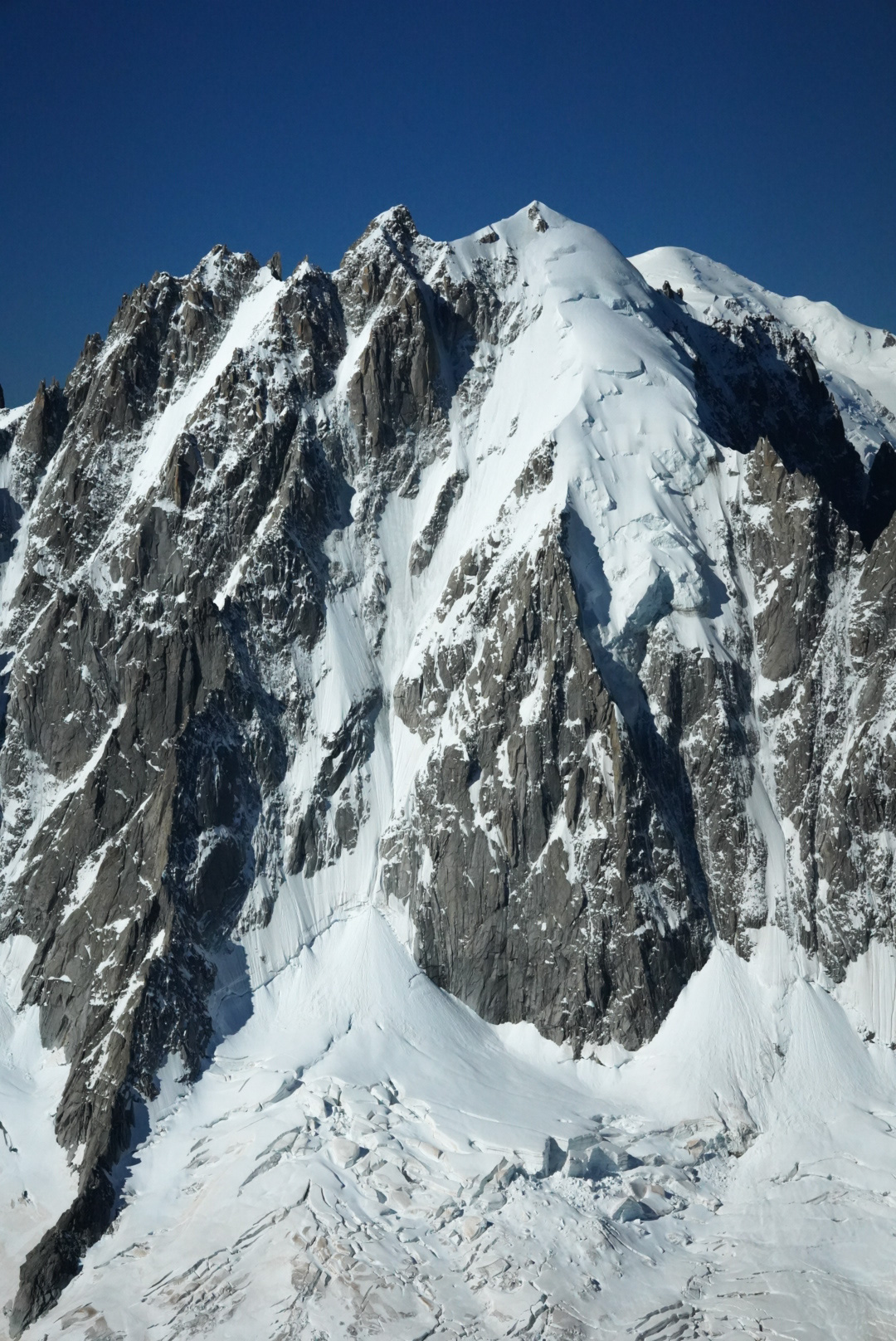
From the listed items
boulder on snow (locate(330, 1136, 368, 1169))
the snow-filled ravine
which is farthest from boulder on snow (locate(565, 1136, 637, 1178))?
boulder on snow (locate(330, 1136, 368, 1169))

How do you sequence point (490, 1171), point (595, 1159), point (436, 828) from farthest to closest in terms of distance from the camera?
point (436, 828) < point (595, 1159) < point (490, 1171)

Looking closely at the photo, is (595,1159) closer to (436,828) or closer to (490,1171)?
(490,1171)

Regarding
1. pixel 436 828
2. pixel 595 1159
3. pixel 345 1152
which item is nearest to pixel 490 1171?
pixel 595 1159

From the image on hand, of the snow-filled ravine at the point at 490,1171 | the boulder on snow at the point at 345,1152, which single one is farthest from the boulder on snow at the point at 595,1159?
the boulder on snow at the point at 345,1152

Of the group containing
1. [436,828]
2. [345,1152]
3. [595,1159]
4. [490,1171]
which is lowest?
[345,1152]

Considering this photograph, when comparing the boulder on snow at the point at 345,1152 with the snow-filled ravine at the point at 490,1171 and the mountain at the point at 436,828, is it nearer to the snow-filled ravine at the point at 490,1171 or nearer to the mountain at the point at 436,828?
the snow-filled ravine at the point at 490,1171

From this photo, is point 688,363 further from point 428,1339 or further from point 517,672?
point 428,1339

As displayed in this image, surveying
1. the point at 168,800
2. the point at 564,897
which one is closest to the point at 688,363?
the point at 564,897

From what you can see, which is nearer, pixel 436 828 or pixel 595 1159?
pixel 595 1159

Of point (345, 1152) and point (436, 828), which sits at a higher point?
point (436, 828)

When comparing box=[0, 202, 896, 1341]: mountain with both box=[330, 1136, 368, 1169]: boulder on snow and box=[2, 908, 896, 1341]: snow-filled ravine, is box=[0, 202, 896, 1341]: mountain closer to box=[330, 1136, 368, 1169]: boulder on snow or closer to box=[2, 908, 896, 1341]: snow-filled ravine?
box=[2, 908, 896, 1341]: snow-filled ravine
